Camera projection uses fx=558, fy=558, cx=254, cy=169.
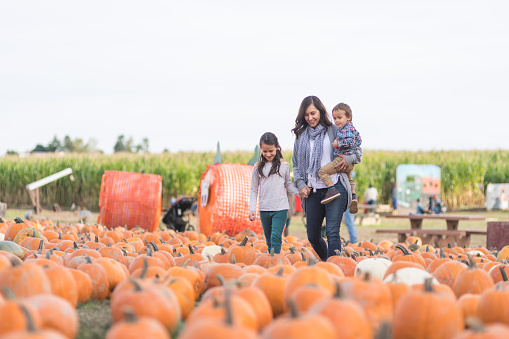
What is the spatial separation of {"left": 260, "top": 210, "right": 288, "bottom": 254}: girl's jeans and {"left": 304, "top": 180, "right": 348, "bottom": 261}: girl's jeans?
41 centimetres

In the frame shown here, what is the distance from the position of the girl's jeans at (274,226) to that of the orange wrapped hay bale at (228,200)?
3583 mm

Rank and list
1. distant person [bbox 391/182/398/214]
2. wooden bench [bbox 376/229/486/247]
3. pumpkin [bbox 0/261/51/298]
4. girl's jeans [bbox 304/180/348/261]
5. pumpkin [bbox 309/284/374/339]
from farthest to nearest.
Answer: distant person [bbox 391/182/398/214] < wooden bench [bbox 376/229/486/247] < girl's jeans [bbox 304/180/348/261] < pumpkin [bbox 0/261/51/298] < pumpkin [bbox 309/284/374/339]

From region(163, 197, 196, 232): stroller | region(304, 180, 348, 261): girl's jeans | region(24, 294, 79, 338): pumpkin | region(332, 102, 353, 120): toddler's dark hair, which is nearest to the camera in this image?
region(24, 294, 79, 338): pumpkin

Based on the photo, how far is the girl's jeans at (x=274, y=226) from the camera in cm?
543

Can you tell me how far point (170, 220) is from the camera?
1183 cm

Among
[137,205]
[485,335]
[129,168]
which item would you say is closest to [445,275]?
[485,335]

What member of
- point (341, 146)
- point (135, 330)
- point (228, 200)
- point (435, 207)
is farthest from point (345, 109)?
point (435, 207)

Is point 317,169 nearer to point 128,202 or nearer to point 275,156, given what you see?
point 275,156

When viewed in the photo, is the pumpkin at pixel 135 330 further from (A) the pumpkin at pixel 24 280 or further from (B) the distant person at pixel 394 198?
(B) the distant person at pixel 394 198

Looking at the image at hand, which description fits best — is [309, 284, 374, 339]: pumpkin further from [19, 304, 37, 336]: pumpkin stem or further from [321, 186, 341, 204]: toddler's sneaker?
[321, 186, 341, 204]: toddler's sneaker

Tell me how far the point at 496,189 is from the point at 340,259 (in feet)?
81.0

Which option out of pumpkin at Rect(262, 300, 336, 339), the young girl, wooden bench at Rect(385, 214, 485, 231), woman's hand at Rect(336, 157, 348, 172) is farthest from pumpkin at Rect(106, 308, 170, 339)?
wooden bench at Rect(385, 214, 485, 231)

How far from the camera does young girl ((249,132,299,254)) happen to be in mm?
5529

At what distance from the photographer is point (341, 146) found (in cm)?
493
